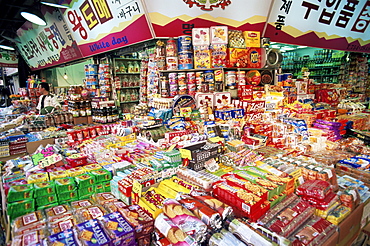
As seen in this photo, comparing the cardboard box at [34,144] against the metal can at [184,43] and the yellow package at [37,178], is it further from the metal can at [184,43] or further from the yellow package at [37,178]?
the metal can at [184,43]

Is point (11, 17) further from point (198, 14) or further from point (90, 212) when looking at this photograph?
point (90, 212)

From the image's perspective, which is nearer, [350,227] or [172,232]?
[172,232]

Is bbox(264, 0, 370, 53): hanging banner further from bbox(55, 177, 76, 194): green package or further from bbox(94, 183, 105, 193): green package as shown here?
bbox(55, 177, 76, 194): green package

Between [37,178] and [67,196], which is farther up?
[37,178]

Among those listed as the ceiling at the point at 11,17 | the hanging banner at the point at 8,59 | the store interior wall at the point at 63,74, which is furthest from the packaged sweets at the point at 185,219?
the hanging banner at the point at 8,59

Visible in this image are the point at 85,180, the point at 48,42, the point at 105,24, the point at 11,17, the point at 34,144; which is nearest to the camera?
the point at 85,180

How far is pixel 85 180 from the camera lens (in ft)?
6.48

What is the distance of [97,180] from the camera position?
2.05 meters

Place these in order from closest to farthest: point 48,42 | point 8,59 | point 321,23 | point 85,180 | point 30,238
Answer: point 30,238 → point 85,180 → point 321,23 → point 48,42 → point 8,59

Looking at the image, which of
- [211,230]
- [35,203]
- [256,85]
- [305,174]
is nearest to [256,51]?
[256,85]

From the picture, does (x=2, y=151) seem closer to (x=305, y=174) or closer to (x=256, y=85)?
(x=305, y=174)

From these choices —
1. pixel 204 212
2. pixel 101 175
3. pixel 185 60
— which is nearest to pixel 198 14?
pixel 185 60

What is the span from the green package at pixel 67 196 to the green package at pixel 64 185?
27 millimetres

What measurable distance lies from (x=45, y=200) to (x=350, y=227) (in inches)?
98.4
